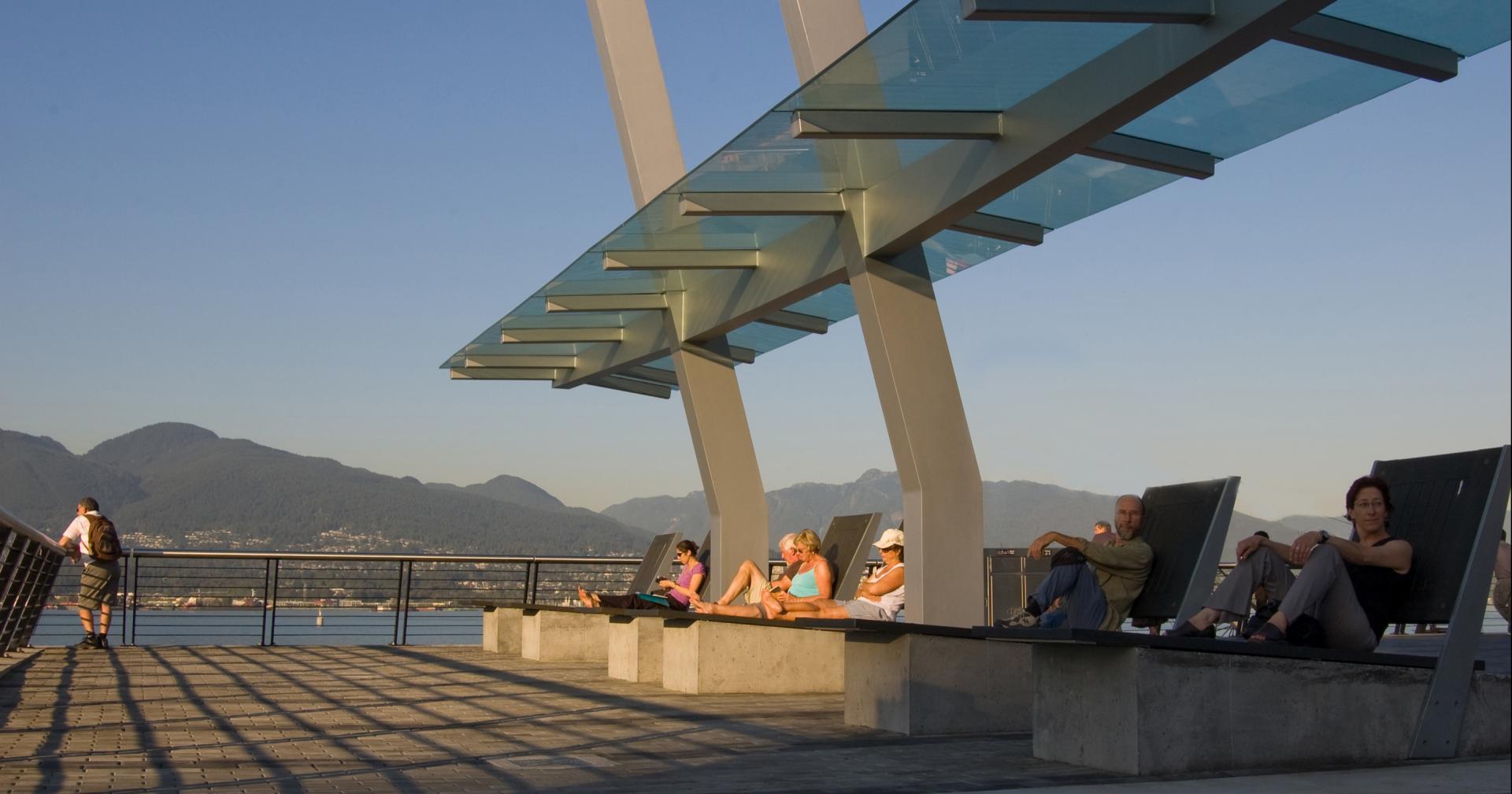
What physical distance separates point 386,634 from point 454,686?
743 cm

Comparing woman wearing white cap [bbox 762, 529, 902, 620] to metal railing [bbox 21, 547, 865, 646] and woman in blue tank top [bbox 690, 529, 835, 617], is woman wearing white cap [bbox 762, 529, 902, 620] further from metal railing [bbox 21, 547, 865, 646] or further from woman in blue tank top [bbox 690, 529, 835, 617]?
metal railing [bbox 21, 547, 865, 646]

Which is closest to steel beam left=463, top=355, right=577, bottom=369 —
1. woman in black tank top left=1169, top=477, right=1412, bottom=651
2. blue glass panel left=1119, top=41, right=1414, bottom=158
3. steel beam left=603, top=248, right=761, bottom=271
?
steel beam left=603, top=248, right=761, bottom=271

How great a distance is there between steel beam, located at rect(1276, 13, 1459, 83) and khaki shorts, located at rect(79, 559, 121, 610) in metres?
13.1

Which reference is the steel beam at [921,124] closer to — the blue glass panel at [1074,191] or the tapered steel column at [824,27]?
the blue glass panel at [1074,191]

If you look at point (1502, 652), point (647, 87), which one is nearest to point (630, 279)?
point (647, 87)

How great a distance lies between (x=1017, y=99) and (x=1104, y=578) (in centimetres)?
243

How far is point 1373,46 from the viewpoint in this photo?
5.74m

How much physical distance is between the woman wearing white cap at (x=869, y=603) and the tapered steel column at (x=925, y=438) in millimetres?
319

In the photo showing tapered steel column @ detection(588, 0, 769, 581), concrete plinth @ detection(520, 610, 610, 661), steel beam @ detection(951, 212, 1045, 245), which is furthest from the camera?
concrete plinth @ detection(520, 610, 610, 661)

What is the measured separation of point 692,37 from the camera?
13.8 m

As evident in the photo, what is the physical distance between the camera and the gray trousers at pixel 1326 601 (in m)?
5.73

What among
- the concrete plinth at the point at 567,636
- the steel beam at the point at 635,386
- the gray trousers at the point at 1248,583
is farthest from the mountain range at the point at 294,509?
the gray trousers at the point at 1248,583

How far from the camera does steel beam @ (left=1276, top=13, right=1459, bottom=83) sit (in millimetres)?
5656

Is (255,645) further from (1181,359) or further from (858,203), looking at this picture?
(1181,359)
